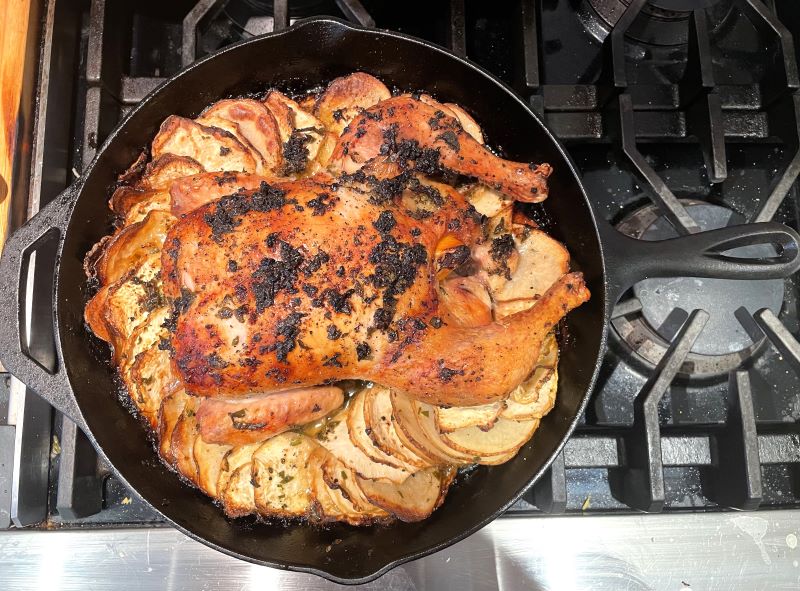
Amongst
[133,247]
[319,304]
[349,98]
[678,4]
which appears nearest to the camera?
[319,304]

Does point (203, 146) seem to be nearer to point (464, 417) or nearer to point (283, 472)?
point (283, 472)

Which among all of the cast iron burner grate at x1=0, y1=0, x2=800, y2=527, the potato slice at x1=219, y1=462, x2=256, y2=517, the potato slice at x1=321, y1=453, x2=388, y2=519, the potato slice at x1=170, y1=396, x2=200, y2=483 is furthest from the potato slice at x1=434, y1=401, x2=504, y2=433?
the potato slice at x1=170, y1=396, x2=200, y2=483

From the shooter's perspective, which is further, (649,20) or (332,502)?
(649,20)

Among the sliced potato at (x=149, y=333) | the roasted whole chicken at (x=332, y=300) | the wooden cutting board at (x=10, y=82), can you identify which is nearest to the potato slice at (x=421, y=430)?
the roasted whole chicken at (x=332, y=300)

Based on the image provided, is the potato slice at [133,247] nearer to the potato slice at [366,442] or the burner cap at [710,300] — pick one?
the potato slice at [366,442]

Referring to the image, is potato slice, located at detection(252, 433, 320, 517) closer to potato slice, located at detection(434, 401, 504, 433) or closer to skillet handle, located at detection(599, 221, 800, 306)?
potato slice, located at detection(434, 401, 504, 433)

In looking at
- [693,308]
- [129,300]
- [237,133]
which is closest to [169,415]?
[129,300]

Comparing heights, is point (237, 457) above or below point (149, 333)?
below
